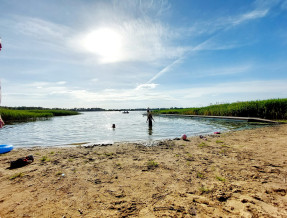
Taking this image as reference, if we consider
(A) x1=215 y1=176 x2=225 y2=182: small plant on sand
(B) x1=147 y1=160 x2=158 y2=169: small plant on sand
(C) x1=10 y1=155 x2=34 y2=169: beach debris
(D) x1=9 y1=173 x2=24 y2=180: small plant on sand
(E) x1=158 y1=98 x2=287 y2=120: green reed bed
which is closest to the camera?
(A) x1=215 y1=176 x2=225 y2=182: small plant on sand

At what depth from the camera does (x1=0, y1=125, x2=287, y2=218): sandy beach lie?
272 cm

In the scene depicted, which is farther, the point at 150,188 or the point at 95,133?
the point at 95,133

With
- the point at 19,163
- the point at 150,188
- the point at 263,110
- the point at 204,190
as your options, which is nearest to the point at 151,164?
the point at 150,188

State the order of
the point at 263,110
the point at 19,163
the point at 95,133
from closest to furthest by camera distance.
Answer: the point at 19,163 → the point at 95,133 → the point at 263,110

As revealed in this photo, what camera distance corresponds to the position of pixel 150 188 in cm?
357

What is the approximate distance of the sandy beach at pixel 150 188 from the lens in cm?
272

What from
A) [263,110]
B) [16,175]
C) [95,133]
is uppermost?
[263,110]

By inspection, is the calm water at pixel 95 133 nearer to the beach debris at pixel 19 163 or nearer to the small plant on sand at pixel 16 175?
the beach debris at pixel 19 163

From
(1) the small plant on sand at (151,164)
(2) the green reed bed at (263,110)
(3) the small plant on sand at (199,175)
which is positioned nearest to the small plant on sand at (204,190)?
(3) the small plant on sand at (199,175)

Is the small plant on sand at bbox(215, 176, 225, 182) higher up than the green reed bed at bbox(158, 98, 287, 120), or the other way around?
the green reed bed at bbox(158, 98, 287, 120)

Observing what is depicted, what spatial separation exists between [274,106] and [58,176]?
2825cm

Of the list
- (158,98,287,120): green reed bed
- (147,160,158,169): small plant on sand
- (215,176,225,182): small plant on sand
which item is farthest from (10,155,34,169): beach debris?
(158,98,287,120): green reed bed

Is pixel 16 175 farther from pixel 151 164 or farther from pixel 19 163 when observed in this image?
pixel 151 164

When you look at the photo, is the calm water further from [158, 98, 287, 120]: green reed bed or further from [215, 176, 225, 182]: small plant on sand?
[215, 176, 225, 182]: small plant on sand
